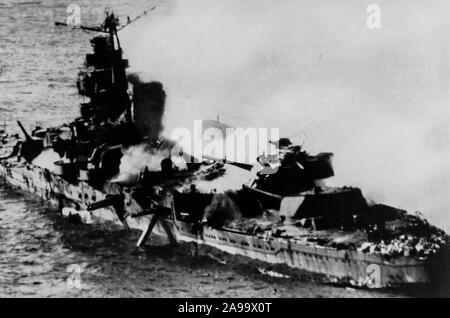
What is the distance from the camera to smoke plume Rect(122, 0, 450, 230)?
24391mm

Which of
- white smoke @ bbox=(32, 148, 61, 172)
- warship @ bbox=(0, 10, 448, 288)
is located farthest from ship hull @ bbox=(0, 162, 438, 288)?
white smoke @ bbox=(32, 148, 61, 172)

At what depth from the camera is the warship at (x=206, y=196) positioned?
65.5 ft

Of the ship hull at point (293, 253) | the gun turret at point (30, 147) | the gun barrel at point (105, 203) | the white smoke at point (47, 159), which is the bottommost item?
the ship hull at point (293, 253)

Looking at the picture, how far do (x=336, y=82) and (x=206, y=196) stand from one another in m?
8.94

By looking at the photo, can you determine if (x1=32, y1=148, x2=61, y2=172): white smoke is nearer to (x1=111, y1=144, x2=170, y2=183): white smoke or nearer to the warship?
the warship

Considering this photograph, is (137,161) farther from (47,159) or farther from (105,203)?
(47,159)

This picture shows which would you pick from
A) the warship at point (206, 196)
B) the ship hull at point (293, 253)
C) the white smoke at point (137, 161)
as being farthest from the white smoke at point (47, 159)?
the white smoke at point (137, 161)

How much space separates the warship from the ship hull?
4 cm

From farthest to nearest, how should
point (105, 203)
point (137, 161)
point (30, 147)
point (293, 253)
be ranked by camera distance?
point (30, 147)
point (137, 161)
point (105, 203)
point (293, 253)

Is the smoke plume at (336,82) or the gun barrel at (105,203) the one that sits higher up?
the smoke plume at (336,82)

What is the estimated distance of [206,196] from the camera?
81.3 feet

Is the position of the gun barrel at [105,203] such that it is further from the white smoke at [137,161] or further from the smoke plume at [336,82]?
the smoke plume at [336,82]

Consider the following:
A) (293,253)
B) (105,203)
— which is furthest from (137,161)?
(293,253)

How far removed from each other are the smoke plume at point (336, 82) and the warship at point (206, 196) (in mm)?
2669
